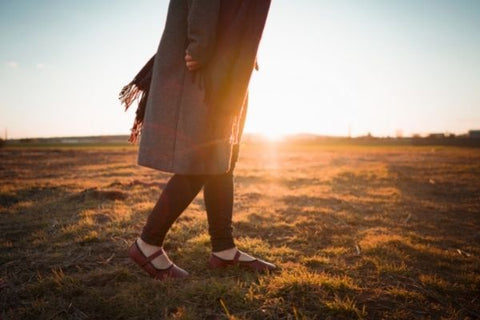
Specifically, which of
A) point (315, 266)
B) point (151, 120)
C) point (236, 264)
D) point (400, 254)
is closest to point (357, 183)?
point (400, 254)

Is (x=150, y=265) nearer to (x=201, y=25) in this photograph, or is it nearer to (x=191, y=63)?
(x=191, y=63)

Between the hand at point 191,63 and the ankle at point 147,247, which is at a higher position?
the hand at point 191,63

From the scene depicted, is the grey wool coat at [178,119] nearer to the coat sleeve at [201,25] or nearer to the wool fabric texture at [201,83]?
the wool fabric texture at [201,83]

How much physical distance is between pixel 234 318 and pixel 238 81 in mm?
1318

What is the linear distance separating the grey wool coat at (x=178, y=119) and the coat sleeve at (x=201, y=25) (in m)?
0.14

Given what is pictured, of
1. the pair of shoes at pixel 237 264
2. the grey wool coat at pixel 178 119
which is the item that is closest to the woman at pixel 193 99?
the grey wool coat at pixel 178 119

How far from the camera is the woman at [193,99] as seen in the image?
5.90ft

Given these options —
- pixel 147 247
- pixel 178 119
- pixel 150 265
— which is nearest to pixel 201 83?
pixel 178 119

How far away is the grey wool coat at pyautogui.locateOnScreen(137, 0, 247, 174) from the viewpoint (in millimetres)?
1870

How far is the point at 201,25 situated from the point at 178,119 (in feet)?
1.88

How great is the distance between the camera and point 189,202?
199cm

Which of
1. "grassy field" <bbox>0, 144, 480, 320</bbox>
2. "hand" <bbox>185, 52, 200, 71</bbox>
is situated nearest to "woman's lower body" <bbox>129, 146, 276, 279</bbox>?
"grassy field" <bbox>0, 144, 480, 320</bbox>

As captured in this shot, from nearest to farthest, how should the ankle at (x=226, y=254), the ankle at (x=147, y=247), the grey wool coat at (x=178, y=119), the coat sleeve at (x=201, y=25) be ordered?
the coat sleeve at (x=201, y=25) < the grey wool coat at (x=178, y=119) < the ankle at (x=147, y=247) < the ankle at (x=226, y=254)

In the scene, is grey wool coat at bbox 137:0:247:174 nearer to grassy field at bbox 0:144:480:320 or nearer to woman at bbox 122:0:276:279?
woman at bbox 122:0:276:279
